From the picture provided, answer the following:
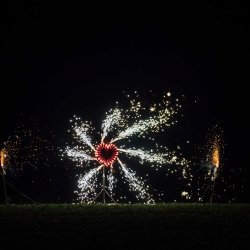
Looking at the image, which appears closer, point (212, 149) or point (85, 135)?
point (212, 149)

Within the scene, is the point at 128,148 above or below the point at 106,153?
above

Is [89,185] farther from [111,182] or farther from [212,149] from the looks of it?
[212,149]

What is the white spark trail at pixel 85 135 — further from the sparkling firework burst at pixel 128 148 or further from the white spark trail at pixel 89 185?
the white spark trail at pixel 89 185

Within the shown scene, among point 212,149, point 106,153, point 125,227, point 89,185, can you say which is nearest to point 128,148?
point 89,185

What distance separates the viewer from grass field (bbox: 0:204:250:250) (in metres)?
11.1

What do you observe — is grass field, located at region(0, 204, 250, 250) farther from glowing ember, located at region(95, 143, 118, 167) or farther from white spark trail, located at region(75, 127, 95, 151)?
white spark trail, located at region(75, 127, 95, 151)

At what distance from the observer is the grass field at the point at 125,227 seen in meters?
11.1

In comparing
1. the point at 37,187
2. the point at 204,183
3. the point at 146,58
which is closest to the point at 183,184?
the point at 204,183

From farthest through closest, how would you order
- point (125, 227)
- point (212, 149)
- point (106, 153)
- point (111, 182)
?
point (111, 182) → point (212, 149) → point (106, 153) → point (125, 227)

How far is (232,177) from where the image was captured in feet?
79.0

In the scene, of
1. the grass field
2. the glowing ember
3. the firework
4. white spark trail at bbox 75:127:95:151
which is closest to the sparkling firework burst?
white spark trail at bbox 75:127:95:151

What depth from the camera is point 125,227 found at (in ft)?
40.9

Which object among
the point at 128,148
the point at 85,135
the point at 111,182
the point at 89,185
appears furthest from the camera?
the point at 128,148

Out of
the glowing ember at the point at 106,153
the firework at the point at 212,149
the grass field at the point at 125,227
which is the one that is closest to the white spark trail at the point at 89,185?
the firework at the point at 212,149
